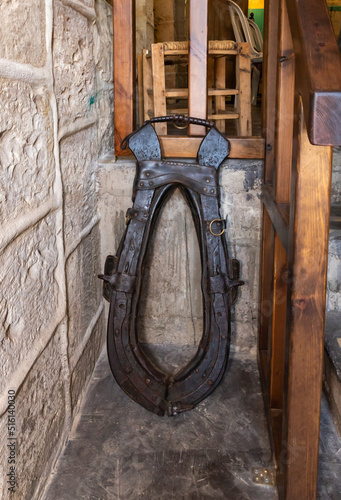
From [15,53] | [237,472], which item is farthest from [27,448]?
[15,53]

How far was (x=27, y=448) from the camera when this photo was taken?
115 cm

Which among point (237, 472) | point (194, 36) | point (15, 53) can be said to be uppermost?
point (194, 36)

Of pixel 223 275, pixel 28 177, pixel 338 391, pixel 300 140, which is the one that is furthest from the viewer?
pixel 223 275

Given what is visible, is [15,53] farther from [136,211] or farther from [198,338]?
[198,338]

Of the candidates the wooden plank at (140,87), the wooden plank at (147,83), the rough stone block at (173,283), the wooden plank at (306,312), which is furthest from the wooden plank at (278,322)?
the wooden plank at (140,87)

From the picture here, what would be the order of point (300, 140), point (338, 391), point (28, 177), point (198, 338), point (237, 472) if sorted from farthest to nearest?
point (198, 338) < point (338, 391) < point (237, 472) < point (28, 177) < point (300, 140)

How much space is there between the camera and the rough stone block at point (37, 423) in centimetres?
109

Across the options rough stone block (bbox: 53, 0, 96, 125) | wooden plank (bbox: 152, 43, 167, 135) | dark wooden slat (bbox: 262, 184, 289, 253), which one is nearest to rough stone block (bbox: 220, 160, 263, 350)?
dark wooden slat (bbox: 262, 184, 289, 253)

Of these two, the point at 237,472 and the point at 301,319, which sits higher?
the point at 301,319

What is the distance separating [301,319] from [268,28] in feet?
3.59

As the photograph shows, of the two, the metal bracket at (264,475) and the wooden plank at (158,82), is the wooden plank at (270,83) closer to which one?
the wooden plank at (158,82)

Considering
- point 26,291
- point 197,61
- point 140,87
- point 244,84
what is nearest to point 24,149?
point 26,291

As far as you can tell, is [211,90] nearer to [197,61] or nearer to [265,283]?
[197,61]

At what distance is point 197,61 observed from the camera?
5.50 ft
